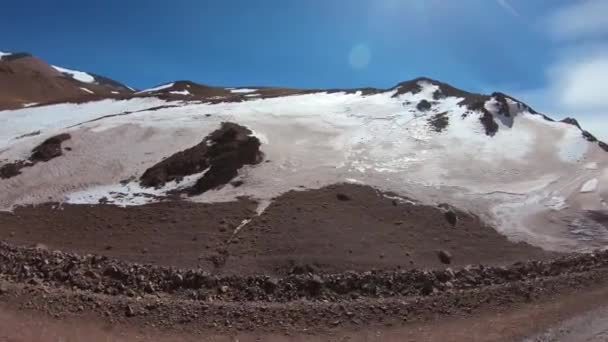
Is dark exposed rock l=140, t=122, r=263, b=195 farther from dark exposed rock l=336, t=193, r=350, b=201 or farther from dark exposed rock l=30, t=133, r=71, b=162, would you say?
dark exposed rock l=30, t=133, r=71, b=162

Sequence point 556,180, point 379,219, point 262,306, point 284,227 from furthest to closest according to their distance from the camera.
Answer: point 556,180 < point 379,219 < point 284,227 < point 262,306

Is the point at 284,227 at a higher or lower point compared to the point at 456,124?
lower

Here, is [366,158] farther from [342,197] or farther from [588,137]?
[588,137]

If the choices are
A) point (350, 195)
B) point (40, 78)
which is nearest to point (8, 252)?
point (350, 195)

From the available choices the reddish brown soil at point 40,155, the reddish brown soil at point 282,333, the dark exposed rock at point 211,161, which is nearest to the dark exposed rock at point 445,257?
the reddish brown soil at point 282,333

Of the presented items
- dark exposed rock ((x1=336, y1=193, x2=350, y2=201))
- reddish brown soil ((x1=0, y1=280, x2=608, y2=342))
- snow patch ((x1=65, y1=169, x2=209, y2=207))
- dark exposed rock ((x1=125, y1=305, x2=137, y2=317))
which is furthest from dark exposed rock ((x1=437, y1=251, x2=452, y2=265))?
snow patch ((x1=65, y1=169, x2=209, y2=207))

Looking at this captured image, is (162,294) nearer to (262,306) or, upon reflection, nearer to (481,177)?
(262,306)
